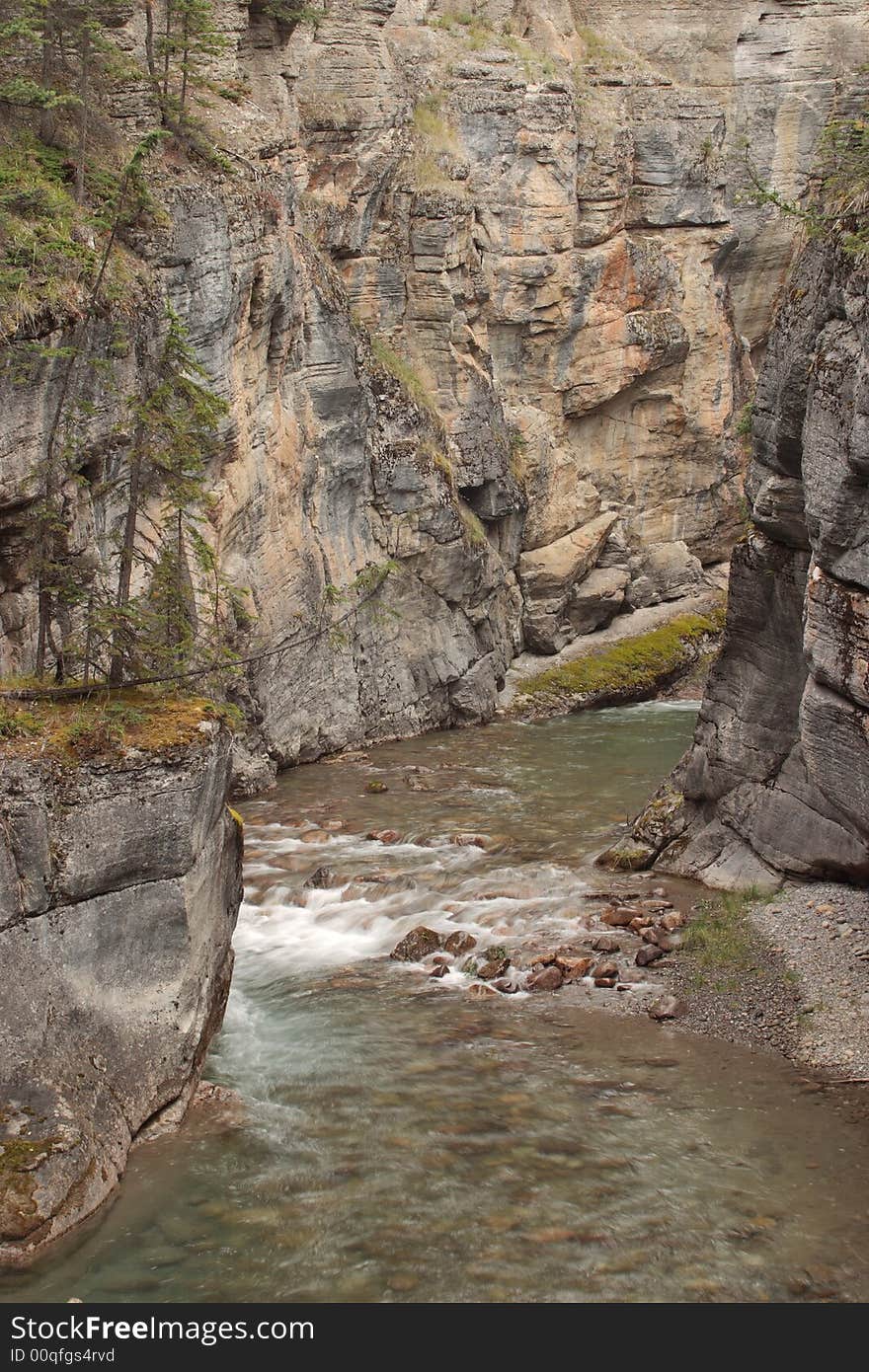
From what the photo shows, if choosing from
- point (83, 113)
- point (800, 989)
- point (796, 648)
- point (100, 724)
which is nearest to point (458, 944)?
point (800, 989)

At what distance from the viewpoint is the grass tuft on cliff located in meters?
39.4

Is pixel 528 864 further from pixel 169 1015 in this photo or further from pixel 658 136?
pixel 658 136

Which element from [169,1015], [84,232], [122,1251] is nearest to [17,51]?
[84,232]

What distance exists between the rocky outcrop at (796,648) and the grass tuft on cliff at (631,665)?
52.8 feet

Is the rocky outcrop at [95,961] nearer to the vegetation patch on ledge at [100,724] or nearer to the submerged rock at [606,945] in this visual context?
the vegetation patch on ledge at [100,724]

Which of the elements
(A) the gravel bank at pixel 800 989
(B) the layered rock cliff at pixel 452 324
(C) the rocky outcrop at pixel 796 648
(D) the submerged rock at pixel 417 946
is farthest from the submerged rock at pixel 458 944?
(B) the layered rock cliff at pixel 452 324

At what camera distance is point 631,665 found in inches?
1604

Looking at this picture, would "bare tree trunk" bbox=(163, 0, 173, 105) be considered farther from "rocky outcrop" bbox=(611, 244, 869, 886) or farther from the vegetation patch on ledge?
the vegetation patch on ledge

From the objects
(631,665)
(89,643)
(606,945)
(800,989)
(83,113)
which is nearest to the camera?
(89,643)

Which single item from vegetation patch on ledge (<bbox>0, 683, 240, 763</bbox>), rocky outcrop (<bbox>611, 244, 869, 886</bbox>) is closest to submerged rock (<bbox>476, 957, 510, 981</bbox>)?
rocky outcrop (<bbox>611, 244, 869, 886</bbox>)

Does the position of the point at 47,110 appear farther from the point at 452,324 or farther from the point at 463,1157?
the point at 463,1157

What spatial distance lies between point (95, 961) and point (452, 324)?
28542 millimetres

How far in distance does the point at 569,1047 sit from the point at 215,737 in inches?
232

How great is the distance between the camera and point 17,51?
1035 inches
